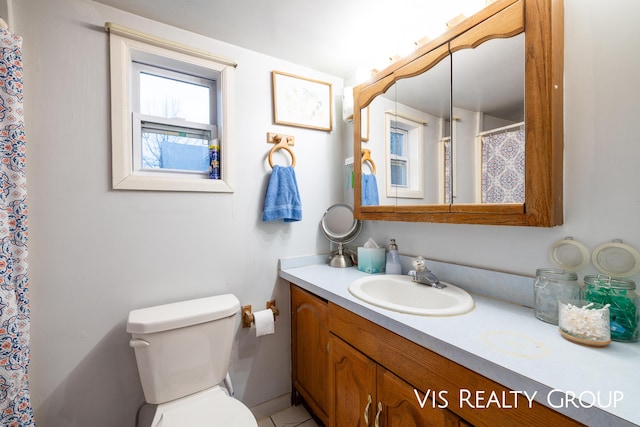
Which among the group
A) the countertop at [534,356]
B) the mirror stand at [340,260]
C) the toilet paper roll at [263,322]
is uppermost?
the mirror stand at [340,260]

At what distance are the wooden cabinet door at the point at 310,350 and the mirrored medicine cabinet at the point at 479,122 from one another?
629mm

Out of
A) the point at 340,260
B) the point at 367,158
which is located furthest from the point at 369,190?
the point at 340,260

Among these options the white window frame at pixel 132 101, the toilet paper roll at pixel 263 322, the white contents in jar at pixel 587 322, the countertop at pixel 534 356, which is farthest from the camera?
the toilet paper roll at pixel 263 322

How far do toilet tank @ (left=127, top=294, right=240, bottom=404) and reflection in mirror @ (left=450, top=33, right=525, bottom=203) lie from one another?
1.20 meters

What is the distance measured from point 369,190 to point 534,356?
41.5 inches

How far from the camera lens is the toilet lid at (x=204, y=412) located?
983mm

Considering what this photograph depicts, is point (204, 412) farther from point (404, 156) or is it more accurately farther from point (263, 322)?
point (404, 156)

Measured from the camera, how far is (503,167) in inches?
37.3

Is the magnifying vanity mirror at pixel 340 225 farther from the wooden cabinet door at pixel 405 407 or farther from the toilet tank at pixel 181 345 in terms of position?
the wooden cabinet door at pixel 405 407

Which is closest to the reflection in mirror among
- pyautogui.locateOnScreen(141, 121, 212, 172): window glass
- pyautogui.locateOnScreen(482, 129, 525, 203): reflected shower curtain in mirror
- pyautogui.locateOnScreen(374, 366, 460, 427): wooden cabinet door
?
pyautogui.locateOnScreen(482, 129, 525, 203): reflected shower curtain in mirror

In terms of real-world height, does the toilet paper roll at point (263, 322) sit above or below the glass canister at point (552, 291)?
below

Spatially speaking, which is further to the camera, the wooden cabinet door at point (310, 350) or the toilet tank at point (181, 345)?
the wooden cabinet door at point (310, 350)

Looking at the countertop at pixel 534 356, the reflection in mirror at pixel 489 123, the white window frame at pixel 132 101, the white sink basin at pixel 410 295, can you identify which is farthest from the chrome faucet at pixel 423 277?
the white window frame at pixel 132 101

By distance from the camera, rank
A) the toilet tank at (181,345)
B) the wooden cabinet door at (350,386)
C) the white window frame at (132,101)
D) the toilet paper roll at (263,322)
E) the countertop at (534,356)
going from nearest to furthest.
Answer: the countertop at (534,356) → the wooden cabinet door at (350,386) → the toilet tank at (181,345) → the white window frame at (132,101) → the toilet paper roll at (263,322)
